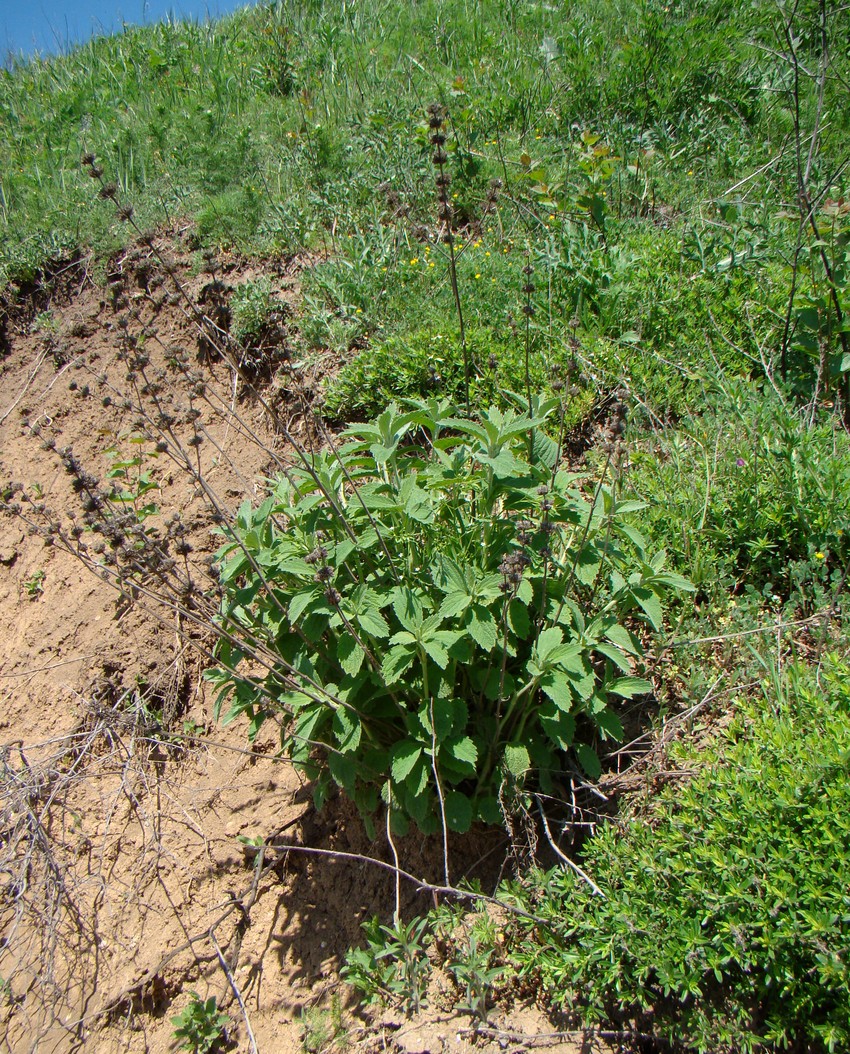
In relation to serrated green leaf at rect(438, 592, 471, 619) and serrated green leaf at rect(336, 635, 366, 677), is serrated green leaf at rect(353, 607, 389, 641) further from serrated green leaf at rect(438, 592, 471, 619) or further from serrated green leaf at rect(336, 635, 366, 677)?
serrated green leaf at rect(438, 592, 471, 619)

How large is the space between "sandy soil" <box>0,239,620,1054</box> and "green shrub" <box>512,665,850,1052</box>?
0.33 meters

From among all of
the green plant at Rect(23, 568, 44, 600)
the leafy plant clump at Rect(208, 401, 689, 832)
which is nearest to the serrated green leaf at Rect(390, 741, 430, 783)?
the leafy plant clump at Rect(208, 401, 689, 832)

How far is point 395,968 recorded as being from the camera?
2783mm

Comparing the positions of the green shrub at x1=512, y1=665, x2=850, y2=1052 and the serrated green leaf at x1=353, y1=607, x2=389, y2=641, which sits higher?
the serrated green leaf at x1=353, y1=607, x2=389, y2=641

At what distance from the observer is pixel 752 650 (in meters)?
3.04

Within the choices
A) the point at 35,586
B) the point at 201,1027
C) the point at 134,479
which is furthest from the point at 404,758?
the point at 35,586

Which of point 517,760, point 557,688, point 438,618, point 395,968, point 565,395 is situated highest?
point 565,395

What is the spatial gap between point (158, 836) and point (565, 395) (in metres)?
2.79

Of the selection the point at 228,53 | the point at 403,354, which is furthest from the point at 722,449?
the point at 228,53

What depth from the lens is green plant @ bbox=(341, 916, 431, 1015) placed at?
269 centimetres

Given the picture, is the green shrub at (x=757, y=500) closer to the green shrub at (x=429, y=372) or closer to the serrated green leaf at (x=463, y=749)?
the green shrub at (x=429, y=372)

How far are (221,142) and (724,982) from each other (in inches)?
279

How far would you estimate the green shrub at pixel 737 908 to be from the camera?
205cm

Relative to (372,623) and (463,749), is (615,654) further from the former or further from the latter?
(372,623)
